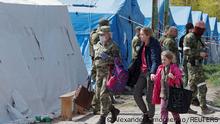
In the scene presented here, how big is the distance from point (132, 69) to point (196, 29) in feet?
7.46

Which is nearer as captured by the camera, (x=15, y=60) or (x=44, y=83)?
(x=15, y=60)

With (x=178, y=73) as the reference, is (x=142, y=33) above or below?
above

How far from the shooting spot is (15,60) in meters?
11.1

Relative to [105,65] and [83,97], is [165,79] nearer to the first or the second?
[105,65]

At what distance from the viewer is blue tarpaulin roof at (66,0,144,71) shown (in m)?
17.3

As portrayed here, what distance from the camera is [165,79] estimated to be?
923 centimetres

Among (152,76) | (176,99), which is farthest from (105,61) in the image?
(176,99)

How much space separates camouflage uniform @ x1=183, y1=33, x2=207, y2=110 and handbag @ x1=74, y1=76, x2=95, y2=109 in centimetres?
222

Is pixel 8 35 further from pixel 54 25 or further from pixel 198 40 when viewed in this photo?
pixel 198 40

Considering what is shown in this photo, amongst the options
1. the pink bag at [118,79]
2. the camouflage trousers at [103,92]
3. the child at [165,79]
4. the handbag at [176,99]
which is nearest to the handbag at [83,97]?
the camouflage trousers at [103,92]

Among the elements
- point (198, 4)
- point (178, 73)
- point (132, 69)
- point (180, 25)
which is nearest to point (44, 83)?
point (132, 69)

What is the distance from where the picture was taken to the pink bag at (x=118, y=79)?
388 inches

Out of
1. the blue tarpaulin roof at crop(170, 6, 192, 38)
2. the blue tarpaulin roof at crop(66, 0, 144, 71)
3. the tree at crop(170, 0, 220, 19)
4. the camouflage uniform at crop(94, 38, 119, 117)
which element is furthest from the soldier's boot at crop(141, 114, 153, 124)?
the tree at crop(170, 0, 220, 19)

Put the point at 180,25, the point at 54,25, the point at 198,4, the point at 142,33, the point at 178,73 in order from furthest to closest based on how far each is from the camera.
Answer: the point at 198,4
the point at 180,25
the point at 54,25
the point at 142,33
the point at 178,73
